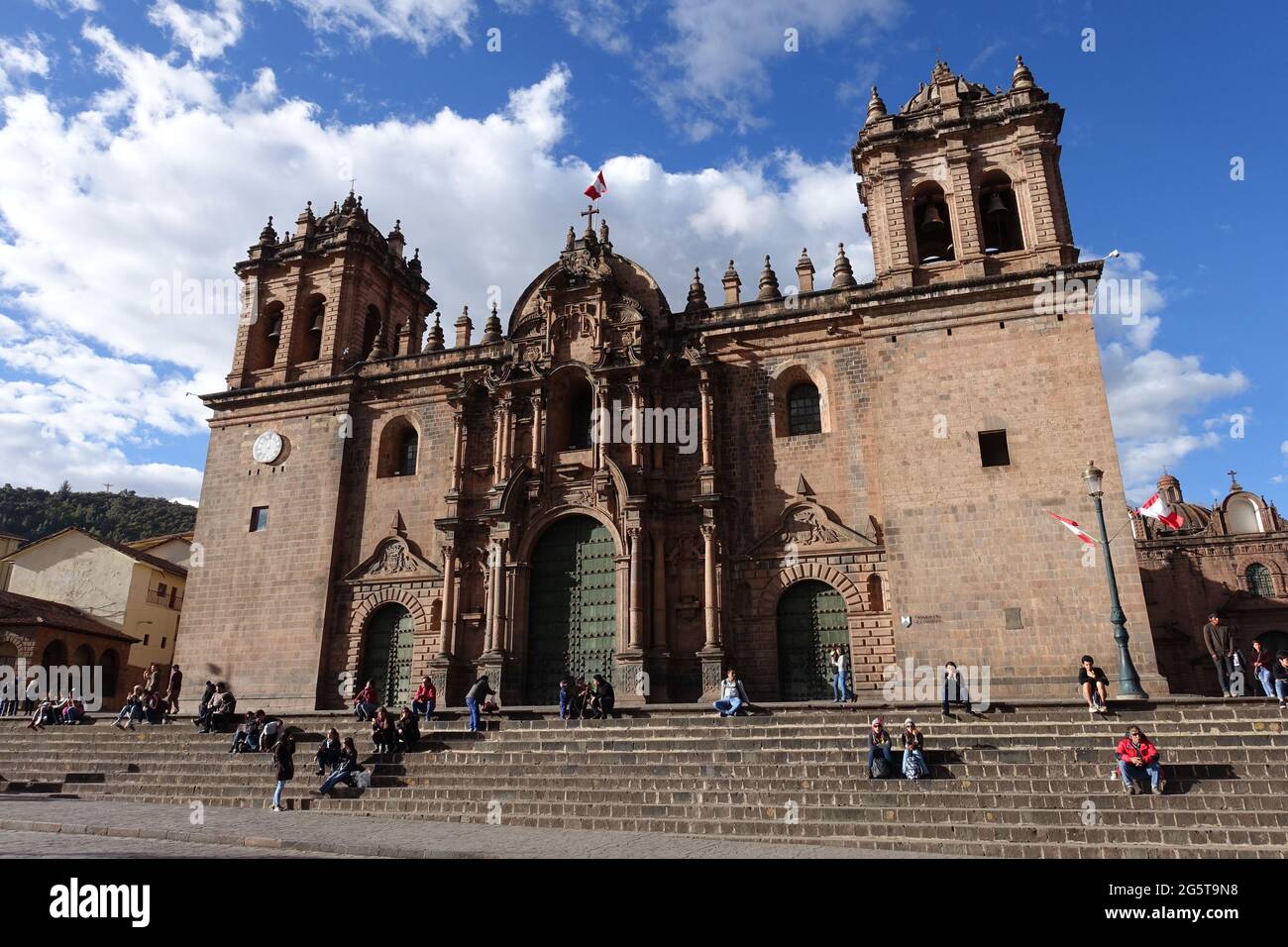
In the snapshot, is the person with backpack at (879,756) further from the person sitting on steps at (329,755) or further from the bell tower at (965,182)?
the bell tower at (965,182)

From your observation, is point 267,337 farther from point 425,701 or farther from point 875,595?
point 875,595

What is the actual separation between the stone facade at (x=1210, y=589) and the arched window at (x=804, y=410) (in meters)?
22.4

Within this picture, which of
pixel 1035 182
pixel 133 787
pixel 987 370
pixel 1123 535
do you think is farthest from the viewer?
pixel 1035 182

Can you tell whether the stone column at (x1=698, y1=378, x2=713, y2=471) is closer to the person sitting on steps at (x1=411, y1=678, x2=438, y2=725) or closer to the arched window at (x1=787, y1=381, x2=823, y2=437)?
the arched window at (x1=787, y1=381, x2=823, y2=437)

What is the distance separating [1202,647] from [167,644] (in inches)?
1733

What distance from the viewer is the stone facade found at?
35.0 m

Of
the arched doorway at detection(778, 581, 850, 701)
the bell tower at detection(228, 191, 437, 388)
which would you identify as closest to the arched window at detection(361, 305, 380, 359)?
the bell tower at detection(228, 191, 437, 388)

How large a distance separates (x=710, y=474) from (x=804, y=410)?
3282mm

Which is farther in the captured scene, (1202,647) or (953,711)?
(1202,647)

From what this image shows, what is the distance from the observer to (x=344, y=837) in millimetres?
11211
